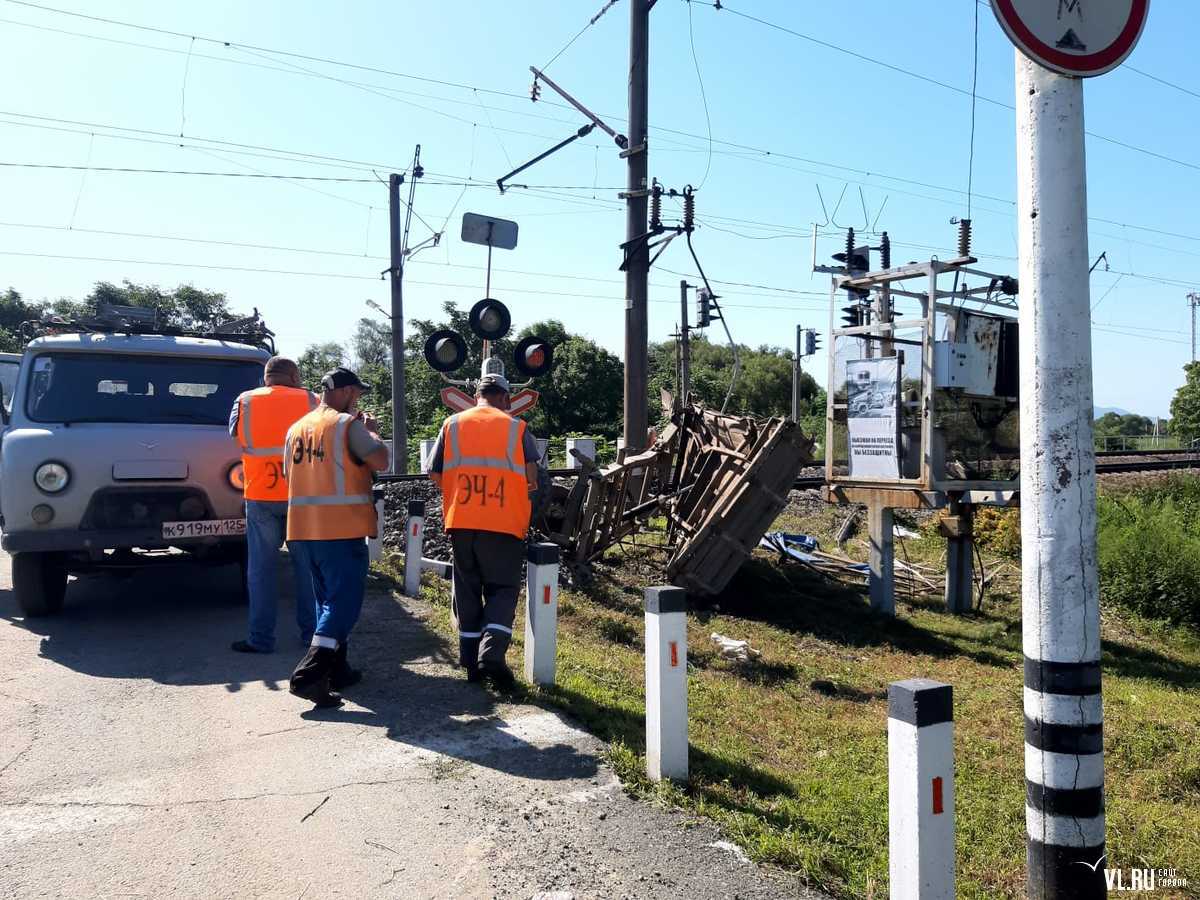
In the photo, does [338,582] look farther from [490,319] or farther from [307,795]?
[490,319]

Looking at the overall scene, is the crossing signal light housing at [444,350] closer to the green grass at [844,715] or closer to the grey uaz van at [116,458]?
the grey uaz van at [116,458]


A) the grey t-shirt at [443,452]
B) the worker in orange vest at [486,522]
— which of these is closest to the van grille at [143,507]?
the grey t-shirt at [443,452]

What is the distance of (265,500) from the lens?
6.51m

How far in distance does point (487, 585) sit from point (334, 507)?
3.48 feet

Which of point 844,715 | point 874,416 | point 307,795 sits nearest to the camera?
point 307,795

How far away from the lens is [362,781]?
14.4 ft

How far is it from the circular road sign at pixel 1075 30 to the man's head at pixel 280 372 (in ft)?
17.2

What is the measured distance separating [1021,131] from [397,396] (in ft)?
68.3

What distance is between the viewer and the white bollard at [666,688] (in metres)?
4.40

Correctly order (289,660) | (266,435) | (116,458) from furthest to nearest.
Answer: (116,458)
(266,435)
(289,660)

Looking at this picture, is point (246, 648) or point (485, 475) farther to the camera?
point (246, 648)

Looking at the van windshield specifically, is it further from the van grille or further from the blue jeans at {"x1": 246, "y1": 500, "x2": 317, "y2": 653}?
the blue jeans at {"x1": 246, "y1": 500, "x2": 317, "y2": 653}

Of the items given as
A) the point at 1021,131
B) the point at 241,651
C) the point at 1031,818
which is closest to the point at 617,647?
the point at 241,651

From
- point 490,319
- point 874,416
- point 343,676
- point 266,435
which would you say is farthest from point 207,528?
point 874,416
